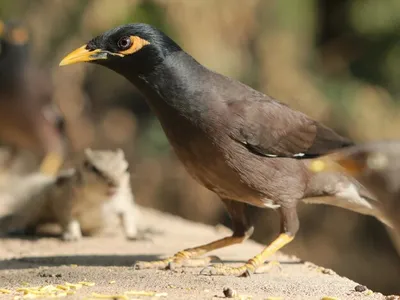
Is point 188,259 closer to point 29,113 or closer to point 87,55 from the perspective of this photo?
point 87,55

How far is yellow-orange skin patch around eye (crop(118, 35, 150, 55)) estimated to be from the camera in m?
4.93

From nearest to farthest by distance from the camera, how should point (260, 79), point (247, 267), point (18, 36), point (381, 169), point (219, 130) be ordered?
point (381, 169), point (219, 130), point (247, 267), point (18, 36), point (260, 79)

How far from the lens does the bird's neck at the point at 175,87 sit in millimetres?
4840

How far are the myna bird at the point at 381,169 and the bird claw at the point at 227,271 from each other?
3.03ft

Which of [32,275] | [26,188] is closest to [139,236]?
[26,188]

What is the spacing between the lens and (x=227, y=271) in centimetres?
485

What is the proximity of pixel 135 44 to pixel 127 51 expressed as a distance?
62 millimetres

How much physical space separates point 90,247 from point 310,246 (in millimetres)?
5725

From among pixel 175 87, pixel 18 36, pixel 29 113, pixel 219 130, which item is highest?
pixel 18 36

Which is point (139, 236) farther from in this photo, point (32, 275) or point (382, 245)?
point (382, 245)

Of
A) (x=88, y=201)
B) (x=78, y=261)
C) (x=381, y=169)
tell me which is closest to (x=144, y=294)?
(x=381, y=169)

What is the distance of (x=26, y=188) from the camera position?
7.50 meters

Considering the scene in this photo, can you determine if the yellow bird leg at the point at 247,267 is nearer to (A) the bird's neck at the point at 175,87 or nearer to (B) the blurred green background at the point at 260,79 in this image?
(A) the bird's neck at the point at 175,87

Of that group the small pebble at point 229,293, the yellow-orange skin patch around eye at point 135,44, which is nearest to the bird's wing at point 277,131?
the yellow-orange skin patch around eye at point 135,44
